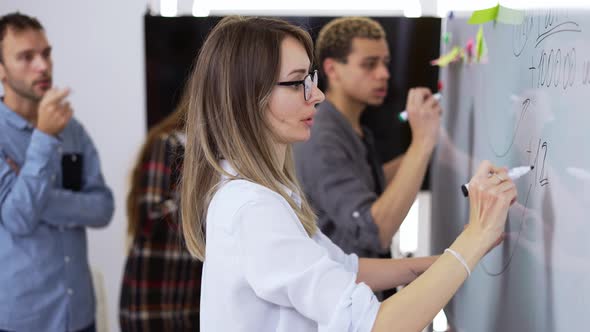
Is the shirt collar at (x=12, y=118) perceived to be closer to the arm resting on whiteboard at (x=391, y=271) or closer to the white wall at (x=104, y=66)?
the arm resting on whiteboard at (x=391, y=271)

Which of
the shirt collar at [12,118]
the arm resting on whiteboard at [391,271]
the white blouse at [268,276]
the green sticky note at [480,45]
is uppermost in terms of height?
the green sticky note at [480,45]

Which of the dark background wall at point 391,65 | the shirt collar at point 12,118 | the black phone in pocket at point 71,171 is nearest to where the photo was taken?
the shirt collar at point 12,118

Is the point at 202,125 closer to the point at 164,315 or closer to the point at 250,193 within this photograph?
the point at 250,193

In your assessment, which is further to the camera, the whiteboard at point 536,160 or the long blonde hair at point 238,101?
the long blonde hair at point 238,101

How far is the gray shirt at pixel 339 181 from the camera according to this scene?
1780mm

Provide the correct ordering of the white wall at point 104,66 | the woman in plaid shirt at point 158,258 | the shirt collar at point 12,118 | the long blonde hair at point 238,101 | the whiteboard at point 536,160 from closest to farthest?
1. the whiteboard at point 536,160
2. the long blonde hair at point 238,101
3. the shirt collar at point 12,118
4. the woman in plaid shirt at point 158,258
5. the white wall at point 104,66

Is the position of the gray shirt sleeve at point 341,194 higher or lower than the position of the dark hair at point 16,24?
lower

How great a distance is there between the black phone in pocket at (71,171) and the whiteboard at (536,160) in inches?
46.0

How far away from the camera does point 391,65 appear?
285 centimetres

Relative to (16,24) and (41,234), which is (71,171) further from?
(16,24)

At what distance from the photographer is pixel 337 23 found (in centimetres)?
207

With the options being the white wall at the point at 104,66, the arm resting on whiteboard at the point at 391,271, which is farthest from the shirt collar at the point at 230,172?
the white wall at the point at 104,66

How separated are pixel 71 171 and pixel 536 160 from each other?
148 centimetres

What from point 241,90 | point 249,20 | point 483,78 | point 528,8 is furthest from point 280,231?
point 483,78
